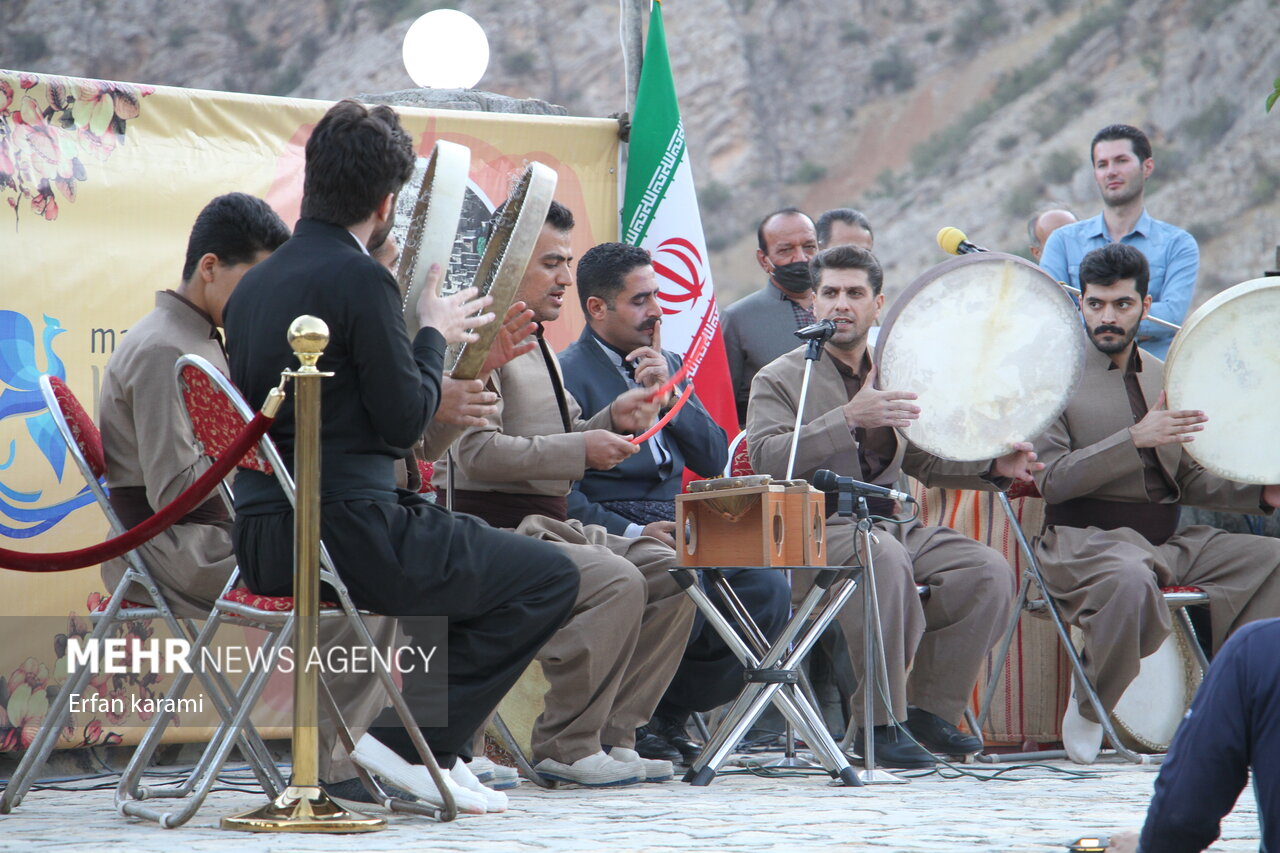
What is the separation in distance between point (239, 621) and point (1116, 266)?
12.0ft

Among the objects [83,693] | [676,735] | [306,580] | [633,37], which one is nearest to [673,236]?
[633,37]

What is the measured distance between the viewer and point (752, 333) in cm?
682

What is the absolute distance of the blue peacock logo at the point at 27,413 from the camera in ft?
16.4

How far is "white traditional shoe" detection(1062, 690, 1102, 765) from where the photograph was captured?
Answer: 5492mm

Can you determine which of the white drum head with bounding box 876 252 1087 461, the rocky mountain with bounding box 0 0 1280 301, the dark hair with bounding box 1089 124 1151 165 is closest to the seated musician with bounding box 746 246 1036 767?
the white drum head with bounding box 876 252 1087 461

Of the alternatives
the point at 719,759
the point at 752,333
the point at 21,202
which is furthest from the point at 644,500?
the point at 21,202

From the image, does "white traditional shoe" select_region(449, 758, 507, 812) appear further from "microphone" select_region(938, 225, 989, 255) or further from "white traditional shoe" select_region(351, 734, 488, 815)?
"microphone" select_region(938, 225, 989, 255)

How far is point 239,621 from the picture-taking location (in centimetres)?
371

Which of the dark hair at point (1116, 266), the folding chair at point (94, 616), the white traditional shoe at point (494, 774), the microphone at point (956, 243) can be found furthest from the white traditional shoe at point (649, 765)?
the dark hair at point (1116, 266)

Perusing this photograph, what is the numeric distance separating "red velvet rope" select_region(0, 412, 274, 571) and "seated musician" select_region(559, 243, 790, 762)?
5.98 ft

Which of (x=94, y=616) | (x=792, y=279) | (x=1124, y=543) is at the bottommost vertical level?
(x=94, y=616)

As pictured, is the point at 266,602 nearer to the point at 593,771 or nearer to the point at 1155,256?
the point at 593,771

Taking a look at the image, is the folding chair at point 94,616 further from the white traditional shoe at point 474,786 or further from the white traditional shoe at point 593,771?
the white traditional shoe at point 593,771

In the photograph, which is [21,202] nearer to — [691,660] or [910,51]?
[691,660]
